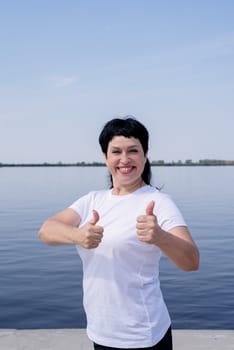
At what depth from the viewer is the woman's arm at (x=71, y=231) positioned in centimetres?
236

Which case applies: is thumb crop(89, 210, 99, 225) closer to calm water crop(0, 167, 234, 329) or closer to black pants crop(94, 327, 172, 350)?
black pants crop(94, 327, 172, 350)

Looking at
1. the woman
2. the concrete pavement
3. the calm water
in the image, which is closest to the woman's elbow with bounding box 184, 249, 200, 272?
the woman

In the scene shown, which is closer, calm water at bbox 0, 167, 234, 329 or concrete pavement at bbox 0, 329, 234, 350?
concrete pavement at bbox 0, 329, 234, 350

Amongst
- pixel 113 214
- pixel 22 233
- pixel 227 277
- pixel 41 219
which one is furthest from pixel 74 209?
pixel 41 219

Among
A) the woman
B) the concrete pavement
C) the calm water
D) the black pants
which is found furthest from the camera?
the calm water

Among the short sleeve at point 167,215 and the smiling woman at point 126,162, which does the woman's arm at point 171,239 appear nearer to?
the short sleeve at point 167,215

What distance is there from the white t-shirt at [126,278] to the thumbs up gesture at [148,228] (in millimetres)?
131

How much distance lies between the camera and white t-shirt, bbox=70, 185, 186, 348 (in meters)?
2.43

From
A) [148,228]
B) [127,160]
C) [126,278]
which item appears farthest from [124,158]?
[126,278]

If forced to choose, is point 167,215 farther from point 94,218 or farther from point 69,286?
point 69,286

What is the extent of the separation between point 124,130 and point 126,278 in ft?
2.25

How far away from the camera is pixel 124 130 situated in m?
2.60

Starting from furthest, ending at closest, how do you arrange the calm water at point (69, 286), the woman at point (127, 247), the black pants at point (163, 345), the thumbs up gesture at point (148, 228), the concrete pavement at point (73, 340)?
the calm water at point (69, 286)
the concrete pavement at point (73, 340)
the black pants at point (163, 345)
the woman at point (127, 247)
the thumbs up gesture at point (148, 228)

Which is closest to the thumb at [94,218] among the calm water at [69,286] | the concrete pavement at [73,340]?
the concrete pavement at [73,340]
